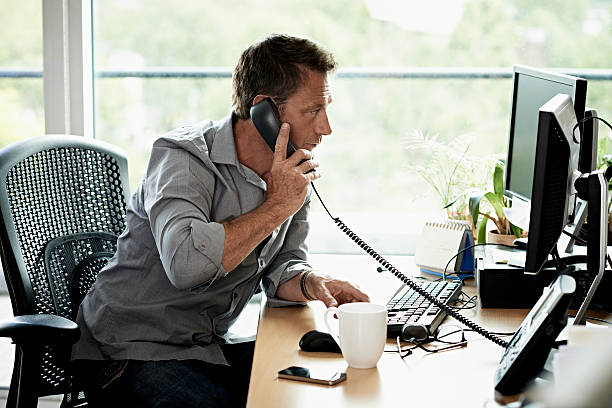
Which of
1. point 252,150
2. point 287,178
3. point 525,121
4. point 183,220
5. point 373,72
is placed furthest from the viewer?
point 373,72

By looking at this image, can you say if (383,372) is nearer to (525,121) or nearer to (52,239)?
(52,239)

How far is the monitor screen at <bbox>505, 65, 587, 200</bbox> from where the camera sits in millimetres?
1646

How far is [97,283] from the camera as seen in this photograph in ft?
5.24

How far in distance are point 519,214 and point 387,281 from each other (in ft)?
1.18

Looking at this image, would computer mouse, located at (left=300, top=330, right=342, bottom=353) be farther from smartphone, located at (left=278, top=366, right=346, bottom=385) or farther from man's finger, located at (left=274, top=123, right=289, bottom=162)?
man's finger, located at (left=274, top=123, right=289, bottom=162)


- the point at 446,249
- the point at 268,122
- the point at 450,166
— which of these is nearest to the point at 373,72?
the point at 450,166

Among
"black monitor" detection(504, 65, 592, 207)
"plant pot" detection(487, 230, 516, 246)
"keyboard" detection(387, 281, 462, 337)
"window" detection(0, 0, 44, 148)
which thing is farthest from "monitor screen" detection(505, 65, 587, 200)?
"window" detection(0, 0, 44, 148)

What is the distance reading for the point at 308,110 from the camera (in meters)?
1.58

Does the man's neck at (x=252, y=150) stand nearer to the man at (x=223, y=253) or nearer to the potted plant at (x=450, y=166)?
the man at (x=223, y=253)

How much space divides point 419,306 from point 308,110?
1.60ft

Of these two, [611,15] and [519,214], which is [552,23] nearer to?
[611,15]

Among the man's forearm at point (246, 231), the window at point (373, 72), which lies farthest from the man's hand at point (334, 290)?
the window at point (373, 72)

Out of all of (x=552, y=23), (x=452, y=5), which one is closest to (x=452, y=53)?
(x=452, y=5)

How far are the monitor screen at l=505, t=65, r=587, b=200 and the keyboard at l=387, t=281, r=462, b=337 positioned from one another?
315mm
